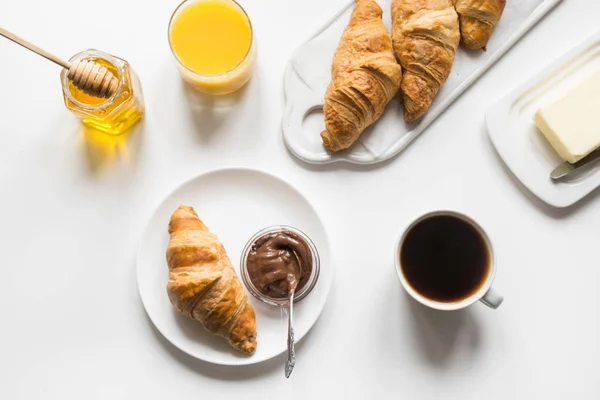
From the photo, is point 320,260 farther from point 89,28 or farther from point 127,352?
point 89,28

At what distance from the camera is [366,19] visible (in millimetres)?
1630

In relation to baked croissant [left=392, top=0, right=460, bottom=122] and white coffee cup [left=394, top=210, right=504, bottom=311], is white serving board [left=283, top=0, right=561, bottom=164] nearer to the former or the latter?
baked croissant [left=392, top=0, right=460, bottom=122]

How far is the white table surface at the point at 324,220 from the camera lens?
5.58ft

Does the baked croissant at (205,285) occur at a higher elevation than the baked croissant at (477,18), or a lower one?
lower

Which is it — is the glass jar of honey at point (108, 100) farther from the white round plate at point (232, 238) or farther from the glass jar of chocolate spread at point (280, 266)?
the glass jar of chocolate spread at point (280, 266)

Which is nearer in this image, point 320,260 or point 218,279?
point 218,279

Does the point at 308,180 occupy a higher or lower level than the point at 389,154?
lower

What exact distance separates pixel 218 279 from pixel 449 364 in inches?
27.2

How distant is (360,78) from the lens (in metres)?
1.58

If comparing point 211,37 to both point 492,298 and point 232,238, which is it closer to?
point 232,238

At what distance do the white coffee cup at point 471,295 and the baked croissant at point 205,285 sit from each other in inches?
16.4

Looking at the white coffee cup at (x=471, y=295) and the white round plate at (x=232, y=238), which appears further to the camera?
the white round plate at (x=232, y=238)

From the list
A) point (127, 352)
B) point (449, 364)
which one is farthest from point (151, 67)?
point (449, 364)

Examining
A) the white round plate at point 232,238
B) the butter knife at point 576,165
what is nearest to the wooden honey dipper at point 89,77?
the white round plate at point 232,238
